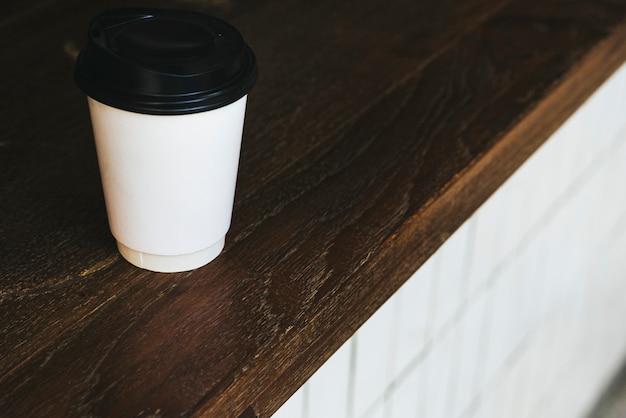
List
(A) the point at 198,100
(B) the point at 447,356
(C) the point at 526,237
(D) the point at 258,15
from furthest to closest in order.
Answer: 1. (C) the point at 526,237
2. (B) the point at 447,356
3. (D) the point at 258,15
4. (A) the point at 198,100

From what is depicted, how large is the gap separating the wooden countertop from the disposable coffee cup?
5 centimetres

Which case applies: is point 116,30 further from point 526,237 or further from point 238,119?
point 526,237

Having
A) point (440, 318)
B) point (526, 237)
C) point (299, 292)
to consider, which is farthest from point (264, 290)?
point (526, 237)

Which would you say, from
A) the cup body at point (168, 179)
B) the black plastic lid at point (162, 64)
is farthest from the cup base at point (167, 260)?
the black plastic lid at point (162, 64)

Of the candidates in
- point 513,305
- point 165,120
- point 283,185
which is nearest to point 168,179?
point 165,120

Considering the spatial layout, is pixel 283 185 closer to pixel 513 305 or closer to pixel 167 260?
pixel 167 260

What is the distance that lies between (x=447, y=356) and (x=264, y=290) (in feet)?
1.74

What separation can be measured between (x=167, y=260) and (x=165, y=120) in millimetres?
125

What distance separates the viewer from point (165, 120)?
20.1 inches

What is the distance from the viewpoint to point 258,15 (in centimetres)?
97

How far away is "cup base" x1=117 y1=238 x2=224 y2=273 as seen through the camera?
1.96 ft

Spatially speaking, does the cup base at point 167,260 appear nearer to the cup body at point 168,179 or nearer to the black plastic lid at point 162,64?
the cup body at point 168,179

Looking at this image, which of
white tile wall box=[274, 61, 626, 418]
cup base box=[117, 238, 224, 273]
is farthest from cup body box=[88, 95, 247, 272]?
white tile wall box=[274, 61, 626, 418]

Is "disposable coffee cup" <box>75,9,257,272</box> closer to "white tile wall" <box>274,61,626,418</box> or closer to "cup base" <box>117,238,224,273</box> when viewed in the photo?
"cup base" <box>117,238,224,273</box>
